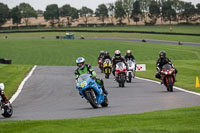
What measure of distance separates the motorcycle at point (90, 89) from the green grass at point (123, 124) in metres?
2.67

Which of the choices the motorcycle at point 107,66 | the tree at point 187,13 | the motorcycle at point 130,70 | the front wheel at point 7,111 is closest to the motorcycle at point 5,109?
the front wheel at point 7,111

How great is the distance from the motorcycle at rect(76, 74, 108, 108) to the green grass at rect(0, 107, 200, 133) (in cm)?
267

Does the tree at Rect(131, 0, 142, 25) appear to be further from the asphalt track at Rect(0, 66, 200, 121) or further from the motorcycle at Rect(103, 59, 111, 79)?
the asphalt track at Rect(0, 66, 200, 121)

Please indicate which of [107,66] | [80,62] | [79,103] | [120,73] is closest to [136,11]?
[107,66]

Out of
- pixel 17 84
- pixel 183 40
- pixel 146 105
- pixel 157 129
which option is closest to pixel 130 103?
pixel 146 105

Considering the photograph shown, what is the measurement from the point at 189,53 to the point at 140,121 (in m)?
45.3

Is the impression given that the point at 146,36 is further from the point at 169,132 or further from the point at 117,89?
the point at 169,132

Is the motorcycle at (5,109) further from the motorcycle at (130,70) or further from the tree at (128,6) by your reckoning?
the tree at (128,6)

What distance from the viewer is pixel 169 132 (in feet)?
28.4

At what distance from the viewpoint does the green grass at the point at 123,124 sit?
9000 mm

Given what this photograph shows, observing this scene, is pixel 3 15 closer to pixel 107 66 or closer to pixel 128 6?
pixel 128 6

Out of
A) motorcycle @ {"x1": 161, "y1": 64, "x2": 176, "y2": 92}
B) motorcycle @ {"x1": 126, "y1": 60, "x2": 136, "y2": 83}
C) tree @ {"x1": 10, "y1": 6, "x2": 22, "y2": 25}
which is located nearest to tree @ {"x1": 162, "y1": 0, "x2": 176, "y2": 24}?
tree @ {"x1": 10, "y1": 6, "x2": 22, "y2": 25}

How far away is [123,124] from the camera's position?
9945 millimetres

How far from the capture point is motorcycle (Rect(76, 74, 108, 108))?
13.8 metres
